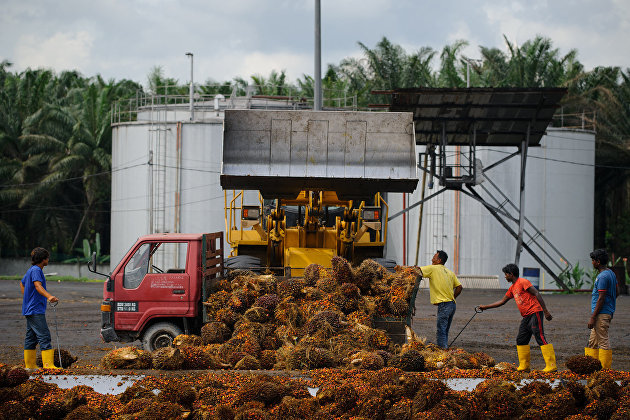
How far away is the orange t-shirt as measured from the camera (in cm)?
977

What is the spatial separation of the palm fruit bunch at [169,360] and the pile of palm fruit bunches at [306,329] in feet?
0.04

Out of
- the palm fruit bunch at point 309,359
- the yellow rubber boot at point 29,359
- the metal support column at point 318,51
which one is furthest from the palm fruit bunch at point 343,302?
the metal support column at point 318,51

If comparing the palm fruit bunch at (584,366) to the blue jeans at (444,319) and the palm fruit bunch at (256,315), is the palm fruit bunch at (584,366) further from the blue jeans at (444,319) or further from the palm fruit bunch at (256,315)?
the palm fruit bunch at (256,315)

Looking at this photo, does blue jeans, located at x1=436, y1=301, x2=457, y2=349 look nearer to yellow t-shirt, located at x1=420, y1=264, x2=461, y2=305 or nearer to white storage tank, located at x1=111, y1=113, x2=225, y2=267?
yellow t-shirt, located at x1=420, y1=264, x2=461, y2=305

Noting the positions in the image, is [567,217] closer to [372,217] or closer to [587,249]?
[587,249]

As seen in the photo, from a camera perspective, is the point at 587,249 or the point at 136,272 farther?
the point at 587,249

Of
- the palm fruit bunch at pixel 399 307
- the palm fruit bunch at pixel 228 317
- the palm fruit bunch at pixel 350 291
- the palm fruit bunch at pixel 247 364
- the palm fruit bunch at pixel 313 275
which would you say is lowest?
the palm fruit bunch at pixel 247 364

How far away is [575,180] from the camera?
32781mm

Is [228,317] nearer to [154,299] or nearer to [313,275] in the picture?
[154,299]

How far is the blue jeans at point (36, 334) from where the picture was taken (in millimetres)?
9500

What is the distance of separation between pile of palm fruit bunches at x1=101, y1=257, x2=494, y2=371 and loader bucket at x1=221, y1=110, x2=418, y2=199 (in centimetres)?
197

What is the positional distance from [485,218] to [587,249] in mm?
5242

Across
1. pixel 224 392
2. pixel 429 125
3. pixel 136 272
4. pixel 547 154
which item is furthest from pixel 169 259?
pixel 224 392

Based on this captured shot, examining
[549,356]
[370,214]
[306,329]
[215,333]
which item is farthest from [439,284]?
[215,333]
